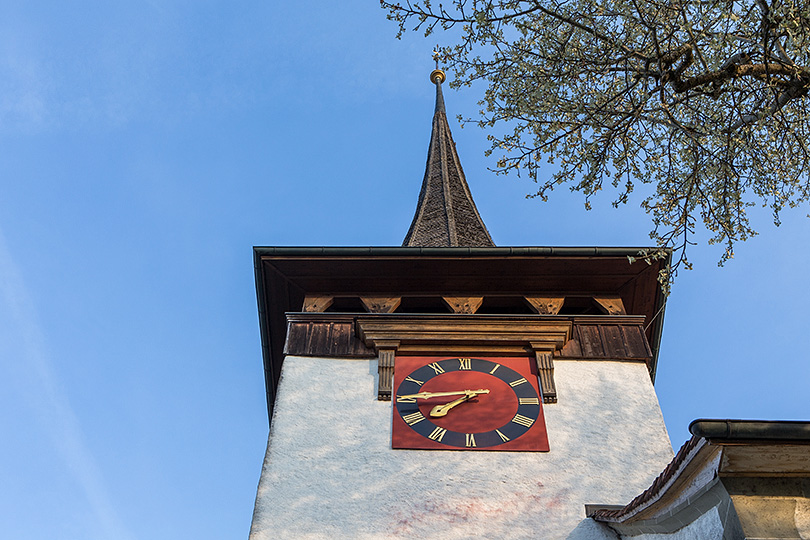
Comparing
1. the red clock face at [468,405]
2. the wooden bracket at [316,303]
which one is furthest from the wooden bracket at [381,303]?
the red clock face at [468,405]

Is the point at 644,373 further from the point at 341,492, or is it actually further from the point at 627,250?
the point at 341,492

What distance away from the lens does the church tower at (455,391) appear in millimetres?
8000

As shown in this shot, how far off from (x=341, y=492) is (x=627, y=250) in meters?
4.51

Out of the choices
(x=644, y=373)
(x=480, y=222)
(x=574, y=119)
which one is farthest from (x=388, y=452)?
(x=480, y=222)

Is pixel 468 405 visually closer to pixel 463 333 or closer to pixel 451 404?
pixel 451 404

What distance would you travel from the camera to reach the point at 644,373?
31.7ft

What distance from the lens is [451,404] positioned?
9.11m

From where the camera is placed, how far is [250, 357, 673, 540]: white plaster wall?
308 inches

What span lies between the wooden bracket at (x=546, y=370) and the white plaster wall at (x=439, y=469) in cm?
10

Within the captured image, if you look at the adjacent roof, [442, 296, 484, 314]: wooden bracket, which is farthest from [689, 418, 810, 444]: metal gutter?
[442, 296, 484, 314]: wooden bracket

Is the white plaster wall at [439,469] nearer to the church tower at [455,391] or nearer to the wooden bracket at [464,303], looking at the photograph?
the church tower at [455,391]

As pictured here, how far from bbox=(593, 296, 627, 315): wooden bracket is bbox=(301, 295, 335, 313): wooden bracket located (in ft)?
10.3

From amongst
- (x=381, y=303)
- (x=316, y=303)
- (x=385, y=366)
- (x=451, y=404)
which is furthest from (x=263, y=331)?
(x=451, y=404)

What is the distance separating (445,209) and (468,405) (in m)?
6.36
